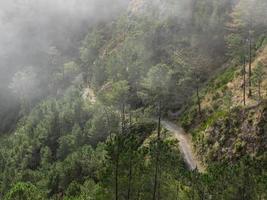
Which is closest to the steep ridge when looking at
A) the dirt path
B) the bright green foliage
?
the dirt path

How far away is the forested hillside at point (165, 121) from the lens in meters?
74.7

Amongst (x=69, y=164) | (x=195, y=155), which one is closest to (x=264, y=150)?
(x=195, y=155)

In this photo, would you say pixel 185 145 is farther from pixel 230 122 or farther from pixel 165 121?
pixel 165 121

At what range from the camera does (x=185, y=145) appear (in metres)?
128

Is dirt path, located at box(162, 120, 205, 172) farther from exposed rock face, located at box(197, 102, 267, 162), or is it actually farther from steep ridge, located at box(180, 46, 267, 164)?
exposed rock face, located at box(197, 102, 267, 162)

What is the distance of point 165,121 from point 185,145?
2175 centimetres

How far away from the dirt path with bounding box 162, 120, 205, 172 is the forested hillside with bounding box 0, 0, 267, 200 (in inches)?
11.4

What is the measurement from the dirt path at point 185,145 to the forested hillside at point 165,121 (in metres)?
0.29

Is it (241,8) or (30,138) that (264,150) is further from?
(30,138)

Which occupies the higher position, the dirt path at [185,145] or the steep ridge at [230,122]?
the steep ridge at [230,122]

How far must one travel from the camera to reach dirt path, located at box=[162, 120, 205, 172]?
11749 centimetres

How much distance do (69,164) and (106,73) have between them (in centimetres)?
5697

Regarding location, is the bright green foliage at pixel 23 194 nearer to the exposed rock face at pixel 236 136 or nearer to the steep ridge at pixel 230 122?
the steep ridge at pixel 230 122

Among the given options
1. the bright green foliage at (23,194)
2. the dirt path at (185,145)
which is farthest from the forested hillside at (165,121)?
the dirt path at (185,145)
